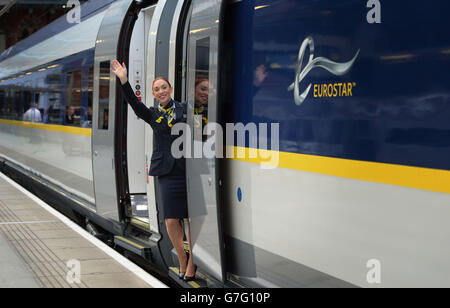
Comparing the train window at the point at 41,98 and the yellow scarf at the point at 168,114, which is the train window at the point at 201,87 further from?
the train window at the point at 41,98

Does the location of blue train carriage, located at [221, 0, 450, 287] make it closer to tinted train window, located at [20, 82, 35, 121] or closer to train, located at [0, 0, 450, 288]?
train, located at [0, 0, 450, 288]

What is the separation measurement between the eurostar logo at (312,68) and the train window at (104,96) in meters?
4.06

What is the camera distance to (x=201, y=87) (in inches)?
206

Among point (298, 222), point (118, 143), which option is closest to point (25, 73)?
point (118, 143)

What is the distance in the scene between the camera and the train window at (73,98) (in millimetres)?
9008

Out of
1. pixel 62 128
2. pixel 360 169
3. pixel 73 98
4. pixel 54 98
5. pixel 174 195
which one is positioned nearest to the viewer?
pixel 360 169

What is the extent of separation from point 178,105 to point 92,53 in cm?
335

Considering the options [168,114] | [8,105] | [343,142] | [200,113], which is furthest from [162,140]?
[8,105]

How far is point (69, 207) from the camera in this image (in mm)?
9836

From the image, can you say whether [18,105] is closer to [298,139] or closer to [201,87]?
[201,87]

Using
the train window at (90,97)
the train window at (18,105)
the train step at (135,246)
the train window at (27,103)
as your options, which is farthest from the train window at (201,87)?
the train window at (18,105)

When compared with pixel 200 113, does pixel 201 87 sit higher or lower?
higher

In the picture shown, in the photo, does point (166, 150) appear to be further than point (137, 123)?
No

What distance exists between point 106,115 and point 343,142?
4.64 meters
